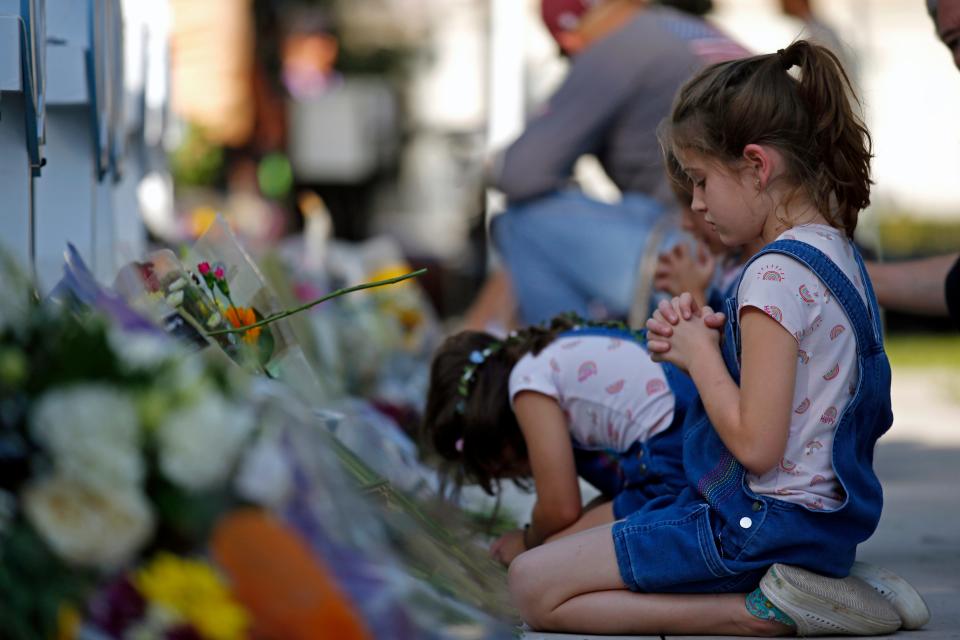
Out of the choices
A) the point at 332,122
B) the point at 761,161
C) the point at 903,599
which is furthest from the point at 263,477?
the point at 332,122

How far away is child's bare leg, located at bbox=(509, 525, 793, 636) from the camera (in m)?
2.42

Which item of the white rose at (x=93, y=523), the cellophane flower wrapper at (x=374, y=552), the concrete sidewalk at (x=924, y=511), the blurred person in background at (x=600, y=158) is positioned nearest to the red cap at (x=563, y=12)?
the blurred person in background at (x=600, y=158)

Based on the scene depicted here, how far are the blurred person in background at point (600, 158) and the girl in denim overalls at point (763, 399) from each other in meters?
1.79

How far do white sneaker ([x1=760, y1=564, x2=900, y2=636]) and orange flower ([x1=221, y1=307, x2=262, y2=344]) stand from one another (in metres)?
1.05

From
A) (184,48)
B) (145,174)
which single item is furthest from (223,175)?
(145,174)

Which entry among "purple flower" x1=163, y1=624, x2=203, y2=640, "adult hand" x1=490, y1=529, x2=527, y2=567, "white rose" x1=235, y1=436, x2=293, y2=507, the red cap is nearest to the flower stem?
"white rose" x1=235, y1=436, x2=293, y2=507

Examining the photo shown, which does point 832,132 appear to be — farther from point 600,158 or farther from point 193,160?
point 193,160

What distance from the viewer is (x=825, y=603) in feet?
7.72

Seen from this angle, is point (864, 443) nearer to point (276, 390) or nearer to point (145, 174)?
point (276, 390)

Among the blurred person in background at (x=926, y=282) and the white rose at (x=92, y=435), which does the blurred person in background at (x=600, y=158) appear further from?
the white rose at (x=92, y=435)

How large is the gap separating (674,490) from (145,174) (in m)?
3.37

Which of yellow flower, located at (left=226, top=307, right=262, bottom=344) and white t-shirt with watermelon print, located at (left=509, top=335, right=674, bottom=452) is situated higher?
yellow flower, located at (left=226, top=307, right=262, bottom=344)

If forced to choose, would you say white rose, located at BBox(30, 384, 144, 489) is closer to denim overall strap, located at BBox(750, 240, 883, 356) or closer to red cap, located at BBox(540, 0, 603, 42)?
denim overall strap, located at BBox(750, 240, 883, 356)

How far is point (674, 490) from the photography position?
107 inches
